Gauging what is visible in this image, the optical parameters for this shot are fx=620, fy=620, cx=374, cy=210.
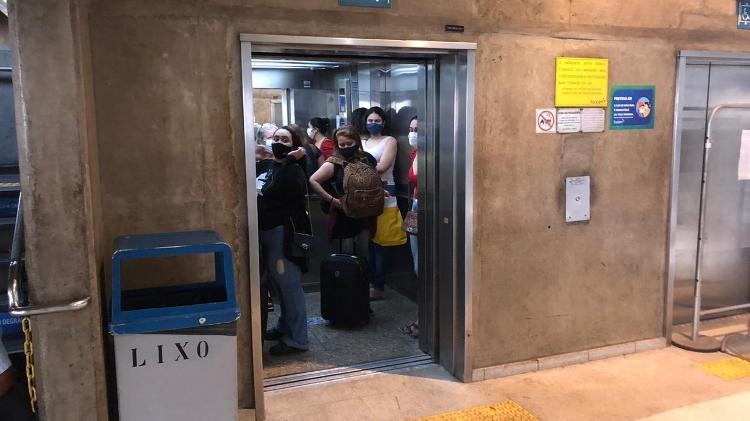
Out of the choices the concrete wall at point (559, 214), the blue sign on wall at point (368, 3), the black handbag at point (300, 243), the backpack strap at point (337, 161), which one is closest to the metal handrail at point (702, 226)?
the concrete wall at point (559, 214)

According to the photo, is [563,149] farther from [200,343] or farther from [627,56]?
[200,343]

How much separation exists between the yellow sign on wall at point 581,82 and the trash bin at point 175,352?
228 centimetres

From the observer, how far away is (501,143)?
12.0 feet

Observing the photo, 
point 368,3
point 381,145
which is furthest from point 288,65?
point 368,3

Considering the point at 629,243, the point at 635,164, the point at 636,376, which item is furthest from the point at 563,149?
the point at 636,376

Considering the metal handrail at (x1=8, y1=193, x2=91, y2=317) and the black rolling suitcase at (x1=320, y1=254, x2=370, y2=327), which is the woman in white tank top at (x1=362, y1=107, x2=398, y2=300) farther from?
the metal handrail at (x1=8, y1=193, x2=91, y2=317)

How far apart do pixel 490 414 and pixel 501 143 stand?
154 cm

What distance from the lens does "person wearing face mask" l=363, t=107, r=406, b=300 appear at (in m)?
5.09

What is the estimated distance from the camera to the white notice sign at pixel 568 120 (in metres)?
3.78

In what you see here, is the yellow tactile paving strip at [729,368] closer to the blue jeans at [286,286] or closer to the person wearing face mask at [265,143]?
the blue jeans at [286,286]

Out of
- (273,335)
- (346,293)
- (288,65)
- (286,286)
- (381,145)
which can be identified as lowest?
(273,335)

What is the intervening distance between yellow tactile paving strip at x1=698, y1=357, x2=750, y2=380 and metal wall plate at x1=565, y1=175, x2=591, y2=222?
127cm

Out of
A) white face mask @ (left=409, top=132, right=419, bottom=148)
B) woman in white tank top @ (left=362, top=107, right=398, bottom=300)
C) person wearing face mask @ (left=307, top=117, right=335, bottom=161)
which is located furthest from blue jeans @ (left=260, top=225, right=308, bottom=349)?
person wearing face mask @ (left=307, top=117, right=335, bottom=161)

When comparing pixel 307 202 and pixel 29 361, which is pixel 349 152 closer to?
pixel 307 202
